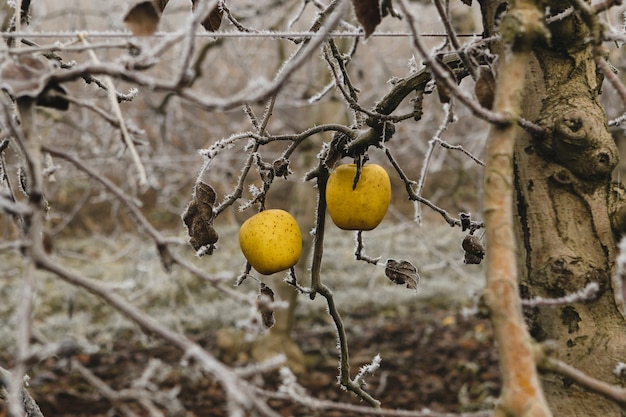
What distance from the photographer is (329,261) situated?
25.1 feet

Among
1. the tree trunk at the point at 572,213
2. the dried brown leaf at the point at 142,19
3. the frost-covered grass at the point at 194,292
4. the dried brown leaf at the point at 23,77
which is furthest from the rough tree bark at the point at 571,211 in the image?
the frost-covered grass at the point at 194,292

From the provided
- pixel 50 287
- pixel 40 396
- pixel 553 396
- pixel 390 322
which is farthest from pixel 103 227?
pixel 553 396

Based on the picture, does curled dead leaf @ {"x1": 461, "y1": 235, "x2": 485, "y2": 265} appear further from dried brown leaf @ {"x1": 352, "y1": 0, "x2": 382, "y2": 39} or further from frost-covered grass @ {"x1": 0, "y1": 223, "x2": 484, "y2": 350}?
frost-covered grass @ {"x1": 0, "y1": 223, "x2": 484, "y2": 350}

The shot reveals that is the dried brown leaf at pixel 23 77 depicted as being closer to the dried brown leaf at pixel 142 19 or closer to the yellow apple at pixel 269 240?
the dried brown leaf at pixel 142 19

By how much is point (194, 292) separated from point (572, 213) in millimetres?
6159

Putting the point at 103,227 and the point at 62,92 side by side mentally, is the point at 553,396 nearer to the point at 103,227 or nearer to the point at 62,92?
the point at 62,92

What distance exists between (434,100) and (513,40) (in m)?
3.75

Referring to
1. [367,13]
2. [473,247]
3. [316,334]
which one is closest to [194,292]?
[316,334]

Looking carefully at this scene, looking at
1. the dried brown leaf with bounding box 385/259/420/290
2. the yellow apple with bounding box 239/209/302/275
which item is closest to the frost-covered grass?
the dried brown leaf with bounding box 385/259/420/290

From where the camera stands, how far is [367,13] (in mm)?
702

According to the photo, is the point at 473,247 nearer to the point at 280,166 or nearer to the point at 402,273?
the point at 402,273

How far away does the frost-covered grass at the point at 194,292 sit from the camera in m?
5.53

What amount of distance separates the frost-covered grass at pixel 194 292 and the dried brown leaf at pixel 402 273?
136 inches

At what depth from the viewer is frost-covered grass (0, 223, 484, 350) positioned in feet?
18.1
